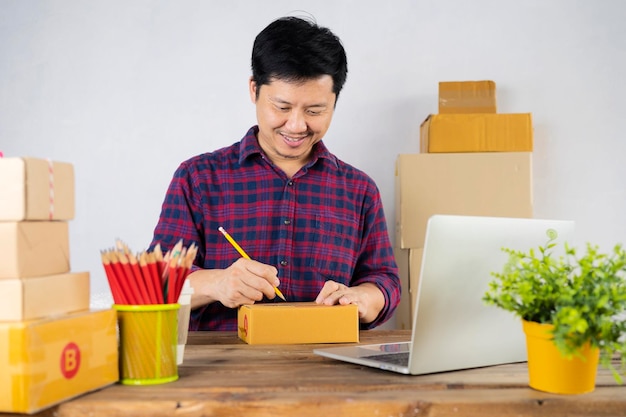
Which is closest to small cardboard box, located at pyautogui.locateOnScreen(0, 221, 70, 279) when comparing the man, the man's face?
the man

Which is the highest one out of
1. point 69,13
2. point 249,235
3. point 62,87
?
point 69,13

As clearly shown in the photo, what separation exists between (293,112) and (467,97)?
0.97m

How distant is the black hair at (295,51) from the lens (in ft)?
6.57

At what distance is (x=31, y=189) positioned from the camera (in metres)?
0.91

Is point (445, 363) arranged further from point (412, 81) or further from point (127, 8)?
point (127, 8)

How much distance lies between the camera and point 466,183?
2.63m

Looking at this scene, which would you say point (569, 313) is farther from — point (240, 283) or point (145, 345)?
point (240, 283)

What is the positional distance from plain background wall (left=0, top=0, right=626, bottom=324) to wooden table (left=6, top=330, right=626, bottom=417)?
1922mm

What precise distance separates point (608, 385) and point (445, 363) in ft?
0.83

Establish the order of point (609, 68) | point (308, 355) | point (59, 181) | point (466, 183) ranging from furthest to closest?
point (609, 68) < point (466, 183) < point (308, 355) < point (59, 181)

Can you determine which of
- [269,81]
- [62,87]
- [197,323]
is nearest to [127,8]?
[62,87]

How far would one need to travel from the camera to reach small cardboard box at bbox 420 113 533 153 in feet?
8.64

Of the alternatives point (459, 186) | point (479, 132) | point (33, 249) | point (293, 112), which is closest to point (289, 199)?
point (293, 112)

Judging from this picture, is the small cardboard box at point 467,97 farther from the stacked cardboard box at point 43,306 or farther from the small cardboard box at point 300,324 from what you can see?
the stacked cardboard box at point 43,306
